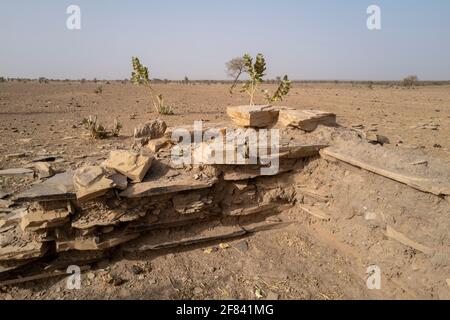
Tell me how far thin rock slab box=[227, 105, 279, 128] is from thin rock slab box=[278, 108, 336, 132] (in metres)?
0.14

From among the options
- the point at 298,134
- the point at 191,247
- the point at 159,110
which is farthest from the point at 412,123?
the point at 191,247

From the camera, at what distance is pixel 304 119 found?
4.55m

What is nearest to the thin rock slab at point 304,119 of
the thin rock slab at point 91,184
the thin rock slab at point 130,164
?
the thin rock slab at point 130,164

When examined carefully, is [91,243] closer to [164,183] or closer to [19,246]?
[19,246]

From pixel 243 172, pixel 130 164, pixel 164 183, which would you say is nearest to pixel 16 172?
pixel 130 164

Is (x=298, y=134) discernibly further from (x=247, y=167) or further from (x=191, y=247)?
(x=191, y=247)

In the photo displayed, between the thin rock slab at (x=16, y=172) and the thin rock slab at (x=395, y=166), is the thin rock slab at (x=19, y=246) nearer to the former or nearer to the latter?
the thin rock slab at (x=16, y=172)

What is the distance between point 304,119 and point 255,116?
2.29ft

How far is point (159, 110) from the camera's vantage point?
41.5ft

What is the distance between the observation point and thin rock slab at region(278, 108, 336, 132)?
15.0 ft
